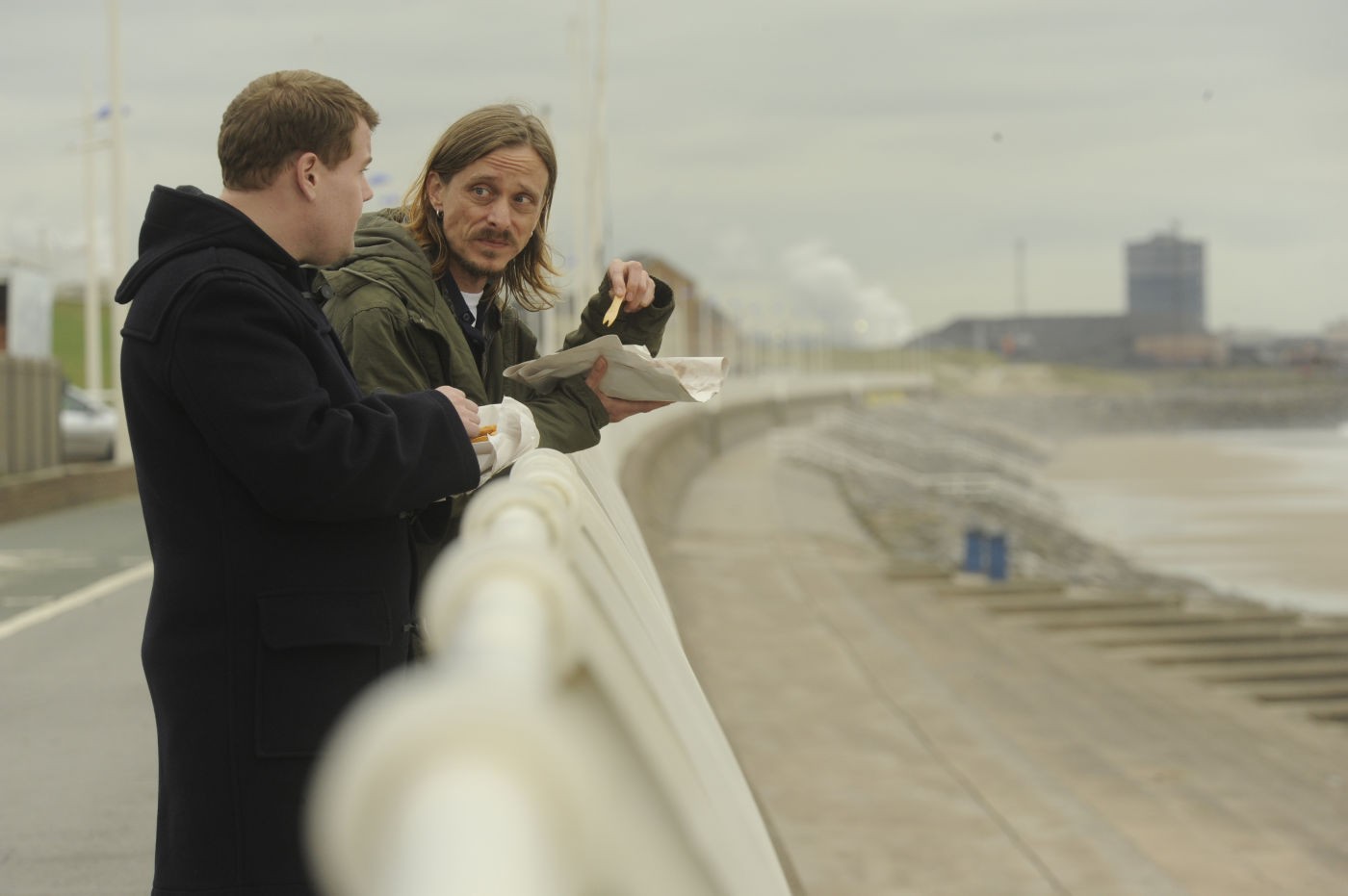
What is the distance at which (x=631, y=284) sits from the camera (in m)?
3.64

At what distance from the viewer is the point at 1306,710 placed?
20.7 metres

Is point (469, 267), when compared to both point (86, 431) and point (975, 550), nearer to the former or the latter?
point (975, 550)

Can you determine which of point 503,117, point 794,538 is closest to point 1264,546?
point 794,538

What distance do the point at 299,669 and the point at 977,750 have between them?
11.5m

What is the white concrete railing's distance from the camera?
99 centimetres

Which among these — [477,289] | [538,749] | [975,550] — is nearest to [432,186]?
[477,289]

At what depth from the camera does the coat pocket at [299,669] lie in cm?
248

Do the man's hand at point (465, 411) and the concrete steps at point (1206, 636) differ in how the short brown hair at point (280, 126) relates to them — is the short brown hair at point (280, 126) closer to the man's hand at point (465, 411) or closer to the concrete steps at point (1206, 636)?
the man's hand at point (465, 411)

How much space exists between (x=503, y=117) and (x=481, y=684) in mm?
2543

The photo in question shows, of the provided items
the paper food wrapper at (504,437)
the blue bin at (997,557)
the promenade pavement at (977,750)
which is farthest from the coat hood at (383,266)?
the blue bin at (997,557)

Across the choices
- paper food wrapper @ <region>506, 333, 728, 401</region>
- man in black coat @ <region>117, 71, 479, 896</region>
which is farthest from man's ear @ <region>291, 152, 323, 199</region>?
paper food wrapper @ <region>506, 333, 728, 401</region>

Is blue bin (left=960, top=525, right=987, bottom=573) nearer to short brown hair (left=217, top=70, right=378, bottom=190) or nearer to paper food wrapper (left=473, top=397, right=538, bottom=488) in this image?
paper food wrapper (left=473, top=397, right=538, bottom=488)

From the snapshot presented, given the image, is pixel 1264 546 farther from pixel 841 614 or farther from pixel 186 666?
pixel 186 666

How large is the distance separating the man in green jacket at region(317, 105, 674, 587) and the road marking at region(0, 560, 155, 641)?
6890 mm
